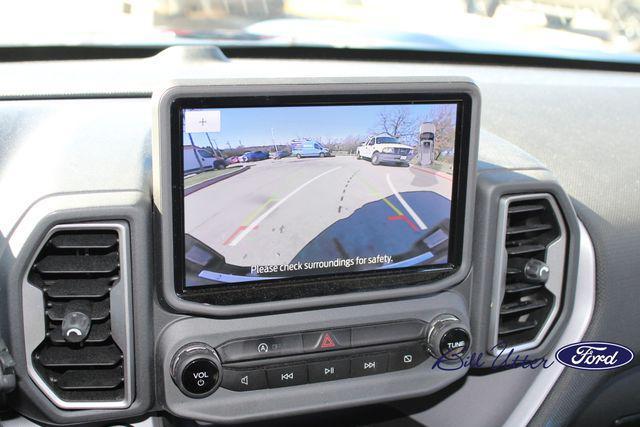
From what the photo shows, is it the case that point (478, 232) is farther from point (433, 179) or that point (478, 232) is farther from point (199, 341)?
point (199, 341)

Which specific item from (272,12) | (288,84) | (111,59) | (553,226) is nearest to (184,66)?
(111,59)

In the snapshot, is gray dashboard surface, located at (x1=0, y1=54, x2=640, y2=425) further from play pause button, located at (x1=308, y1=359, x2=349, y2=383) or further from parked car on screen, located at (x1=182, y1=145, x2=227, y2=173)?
play pause button, located at (x1=308, y1=359, x2=349, y2=383)

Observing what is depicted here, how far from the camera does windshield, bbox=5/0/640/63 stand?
96.0 inches

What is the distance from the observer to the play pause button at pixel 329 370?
1.94 metres

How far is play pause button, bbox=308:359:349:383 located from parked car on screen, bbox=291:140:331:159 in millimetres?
552

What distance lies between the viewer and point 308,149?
5.76 ft

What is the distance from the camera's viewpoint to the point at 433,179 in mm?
1885

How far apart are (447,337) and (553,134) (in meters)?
0.86

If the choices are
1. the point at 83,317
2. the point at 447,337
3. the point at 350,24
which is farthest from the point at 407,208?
the point at 350,24

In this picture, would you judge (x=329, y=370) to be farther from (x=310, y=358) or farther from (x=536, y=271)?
(x=536, y=271)

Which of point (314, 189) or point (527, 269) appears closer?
point (314, 189)

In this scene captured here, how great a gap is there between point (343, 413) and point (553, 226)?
0.94 meters

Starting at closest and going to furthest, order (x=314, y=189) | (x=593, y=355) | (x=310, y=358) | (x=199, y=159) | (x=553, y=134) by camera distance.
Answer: (x=199, y=159), (x=314, y=189), (x=310, y=358), (x=593, y=355), (x=553, y=134)

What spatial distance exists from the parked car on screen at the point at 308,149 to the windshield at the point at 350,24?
101 cm
